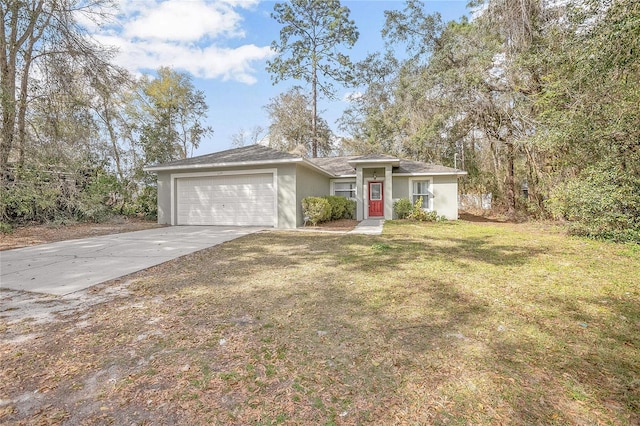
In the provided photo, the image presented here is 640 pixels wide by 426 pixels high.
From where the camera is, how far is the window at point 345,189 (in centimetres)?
1584

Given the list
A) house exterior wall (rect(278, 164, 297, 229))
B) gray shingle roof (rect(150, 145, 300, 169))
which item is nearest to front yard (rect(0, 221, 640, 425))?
house exterior wall (rect(278, 164, 297, 229))

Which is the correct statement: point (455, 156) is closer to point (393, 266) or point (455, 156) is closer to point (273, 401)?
point (393, 266)

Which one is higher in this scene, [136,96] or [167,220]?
[136,96]

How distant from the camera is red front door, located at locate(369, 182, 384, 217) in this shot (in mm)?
15062

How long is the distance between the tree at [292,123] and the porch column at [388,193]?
1158cm

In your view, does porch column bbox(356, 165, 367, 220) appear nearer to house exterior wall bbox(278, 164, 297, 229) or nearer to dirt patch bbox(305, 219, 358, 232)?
dirt patch bbox(305, 219, 358, 232)

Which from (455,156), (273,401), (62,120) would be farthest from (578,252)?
(62,120)

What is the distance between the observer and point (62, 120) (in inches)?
401

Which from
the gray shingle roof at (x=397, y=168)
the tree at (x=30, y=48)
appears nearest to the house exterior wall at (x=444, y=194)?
the gray shingle roof at (x=397, y=168)

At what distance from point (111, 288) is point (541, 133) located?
1132 cm

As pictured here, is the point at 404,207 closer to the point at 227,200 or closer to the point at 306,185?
the point at 306,185

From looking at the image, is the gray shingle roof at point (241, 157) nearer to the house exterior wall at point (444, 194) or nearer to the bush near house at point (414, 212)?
the bush near house at point (414, 212)

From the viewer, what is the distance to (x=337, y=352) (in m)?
2.52

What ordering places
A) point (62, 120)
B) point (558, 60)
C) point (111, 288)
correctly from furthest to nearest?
point (62, 120), point (558, 60), point (111, 288)
